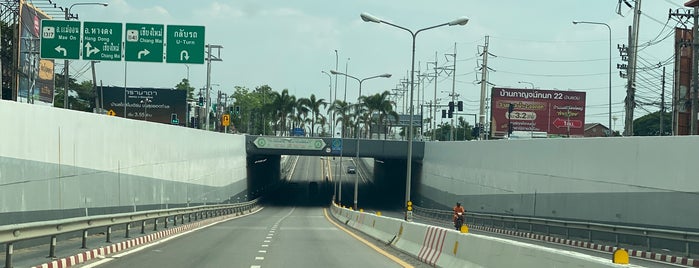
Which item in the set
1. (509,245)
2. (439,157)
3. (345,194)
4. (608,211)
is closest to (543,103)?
(439,157)

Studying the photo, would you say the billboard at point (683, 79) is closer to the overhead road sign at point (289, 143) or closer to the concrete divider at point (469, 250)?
the concrete divider at point (469, 250)

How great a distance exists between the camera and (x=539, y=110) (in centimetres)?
7488

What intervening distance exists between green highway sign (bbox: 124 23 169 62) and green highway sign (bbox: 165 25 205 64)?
0.45m

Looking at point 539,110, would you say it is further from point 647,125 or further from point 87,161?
point 87,161

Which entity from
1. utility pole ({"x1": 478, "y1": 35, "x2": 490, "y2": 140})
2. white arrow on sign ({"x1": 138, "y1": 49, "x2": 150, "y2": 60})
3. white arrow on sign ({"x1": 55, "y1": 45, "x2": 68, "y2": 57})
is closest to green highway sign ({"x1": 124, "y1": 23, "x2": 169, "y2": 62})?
white arrow on sign ({"x1": 138, "y1": 49, "x2": 150, "y2": 60})

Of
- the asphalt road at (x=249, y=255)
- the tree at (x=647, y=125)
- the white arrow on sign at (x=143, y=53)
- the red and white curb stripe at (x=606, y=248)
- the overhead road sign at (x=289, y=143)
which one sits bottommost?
the red and white curb stripe at (x=606, y=248)

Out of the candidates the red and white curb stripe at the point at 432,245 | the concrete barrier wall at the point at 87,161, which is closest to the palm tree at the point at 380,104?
the concrete barrier wall at the point at 87,161

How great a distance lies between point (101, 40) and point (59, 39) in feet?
6.06

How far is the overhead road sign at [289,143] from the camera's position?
72.1 metres

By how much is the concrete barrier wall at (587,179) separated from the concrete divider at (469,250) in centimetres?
934

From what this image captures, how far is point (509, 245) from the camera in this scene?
10.5m

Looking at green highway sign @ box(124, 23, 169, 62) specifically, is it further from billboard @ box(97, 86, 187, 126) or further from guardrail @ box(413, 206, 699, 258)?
billboard @ box(97, 86, 187, 126)

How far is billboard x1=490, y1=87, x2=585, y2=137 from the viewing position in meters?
73.5

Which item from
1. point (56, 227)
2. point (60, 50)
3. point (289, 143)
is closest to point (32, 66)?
point (60, 50)
